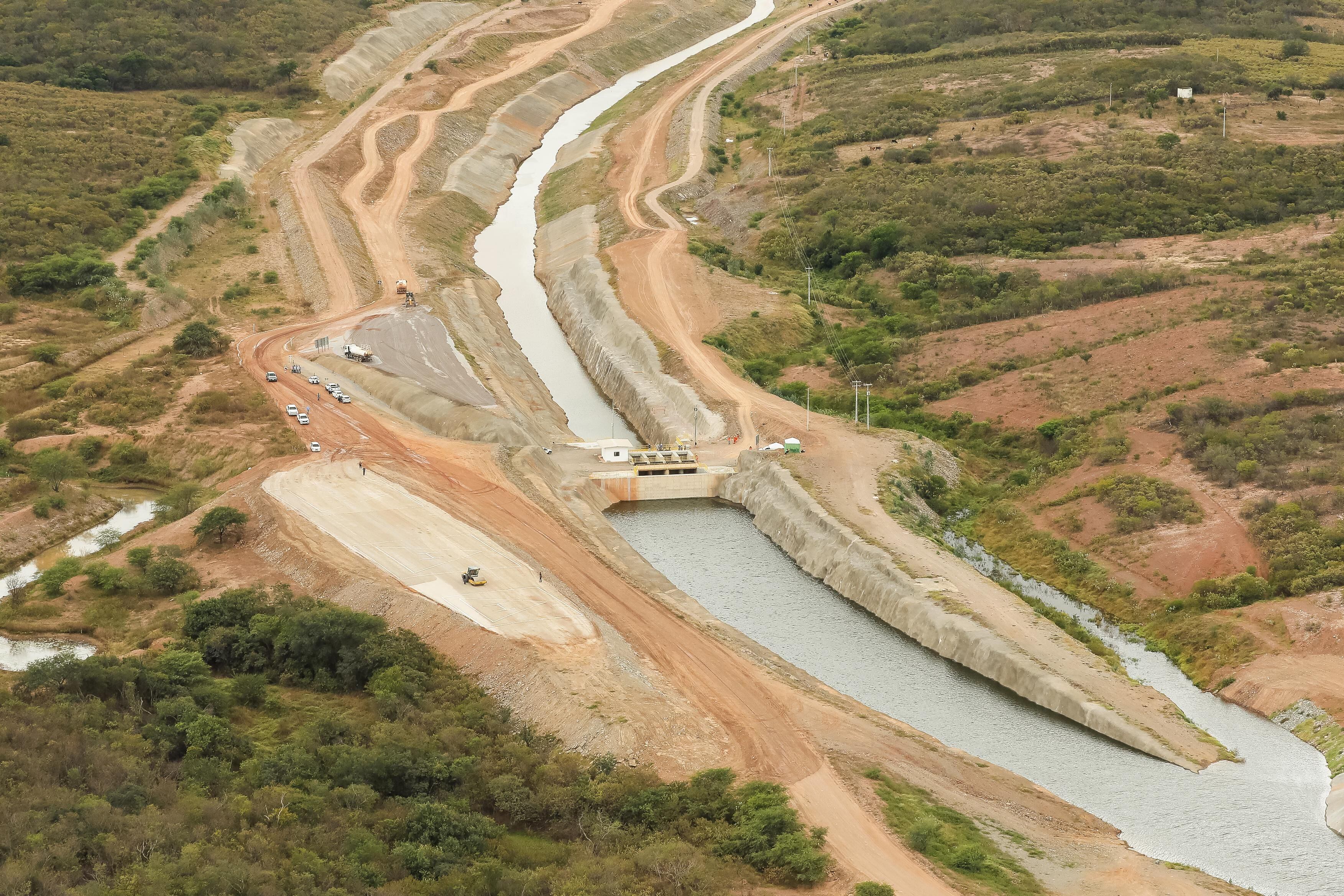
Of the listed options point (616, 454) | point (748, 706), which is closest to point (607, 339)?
point (616, 454)

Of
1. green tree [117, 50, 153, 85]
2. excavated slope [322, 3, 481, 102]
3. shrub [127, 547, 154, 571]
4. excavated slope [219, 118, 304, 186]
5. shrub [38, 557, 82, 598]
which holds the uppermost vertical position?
green tree [117, 50, 153, 85]

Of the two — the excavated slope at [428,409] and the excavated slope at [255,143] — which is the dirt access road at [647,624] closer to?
the excavated slope at [428,409]

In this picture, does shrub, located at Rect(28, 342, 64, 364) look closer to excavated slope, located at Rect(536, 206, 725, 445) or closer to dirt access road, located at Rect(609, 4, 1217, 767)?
excavated slope, located at Rect(536, 206, 725, 445)

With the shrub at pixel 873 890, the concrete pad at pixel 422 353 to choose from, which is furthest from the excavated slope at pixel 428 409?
the shrub at pixel 873 890

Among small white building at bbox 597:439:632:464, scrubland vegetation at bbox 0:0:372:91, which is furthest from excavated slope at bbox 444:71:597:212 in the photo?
small white building at bbox 597:439:632:464

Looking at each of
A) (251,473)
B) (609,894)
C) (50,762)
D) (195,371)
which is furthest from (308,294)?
(609,894)

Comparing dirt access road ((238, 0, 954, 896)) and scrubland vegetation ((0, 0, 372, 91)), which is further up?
scrubland vegetation ((0, 0, 372, 91))

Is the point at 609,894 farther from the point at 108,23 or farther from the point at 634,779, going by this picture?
the point at 108,23
